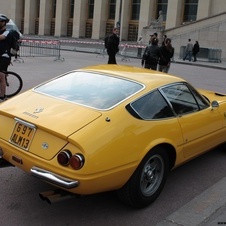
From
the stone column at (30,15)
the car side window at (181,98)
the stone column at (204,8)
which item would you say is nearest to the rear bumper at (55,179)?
the car side window at (181,98)

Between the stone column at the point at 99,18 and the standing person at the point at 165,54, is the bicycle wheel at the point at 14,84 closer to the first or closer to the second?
the standing person at the point at 165,54

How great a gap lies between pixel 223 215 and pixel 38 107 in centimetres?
226

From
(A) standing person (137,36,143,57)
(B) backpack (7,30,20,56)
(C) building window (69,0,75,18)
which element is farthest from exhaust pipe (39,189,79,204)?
(C) building window (69,0,75,18)

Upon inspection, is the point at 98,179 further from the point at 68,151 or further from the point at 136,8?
the point at 136,8

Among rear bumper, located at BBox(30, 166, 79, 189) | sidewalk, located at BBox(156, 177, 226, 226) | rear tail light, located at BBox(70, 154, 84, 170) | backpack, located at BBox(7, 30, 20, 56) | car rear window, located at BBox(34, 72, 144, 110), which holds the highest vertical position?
backpack, located at BBox(7, 30, 20, 56)

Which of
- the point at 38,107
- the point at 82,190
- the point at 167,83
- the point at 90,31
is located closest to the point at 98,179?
the point at 82,190

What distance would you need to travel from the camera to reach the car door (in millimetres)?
4637

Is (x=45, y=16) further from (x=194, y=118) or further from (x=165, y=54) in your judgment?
(x=194, y=118)

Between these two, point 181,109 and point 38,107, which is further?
point 181,109

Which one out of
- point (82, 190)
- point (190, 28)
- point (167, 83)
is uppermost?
point (190, 28)

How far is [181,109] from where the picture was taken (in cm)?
474

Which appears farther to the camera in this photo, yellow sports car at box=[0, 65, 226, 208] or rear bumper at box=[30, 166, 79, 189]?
yellow sports car at box=[0, 65, 226, 208]

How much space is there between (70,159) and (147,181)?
1072mm

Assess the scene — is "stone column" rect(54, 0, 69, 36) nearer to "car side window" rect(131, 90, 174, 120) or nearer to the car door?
the car door
